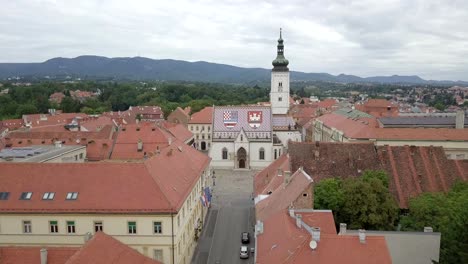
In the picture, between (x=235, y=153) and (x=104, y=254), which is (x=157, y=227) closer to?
(x=104, y=254)

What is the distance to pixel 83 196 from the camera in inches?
1352

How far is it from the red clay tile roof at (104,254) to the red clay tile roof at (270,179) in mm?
20712

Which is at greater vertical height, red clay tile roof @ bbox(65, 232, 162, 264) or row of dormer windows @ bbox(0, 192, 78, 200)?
row of dormer windows @ bbox(0, 192, 78, 200)

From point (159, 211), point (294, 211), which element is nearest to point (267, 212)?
point (294, 211)

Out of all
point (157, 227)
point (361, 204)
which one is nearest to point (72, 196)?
point (157, 227)

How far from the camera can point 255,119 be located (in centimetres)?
8769

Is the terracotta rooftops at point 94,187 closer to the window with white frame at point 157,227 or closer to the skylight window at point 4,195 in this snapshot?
the skylight window at point 4,195

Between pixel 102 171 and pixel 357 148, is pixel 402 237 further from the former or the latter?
pixel 102 171

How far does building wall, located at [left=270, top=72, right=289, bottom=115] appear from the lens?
4318 inches

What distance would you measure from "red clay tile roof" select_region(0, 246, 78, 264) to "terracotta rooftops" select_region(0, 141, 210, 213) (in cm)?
772

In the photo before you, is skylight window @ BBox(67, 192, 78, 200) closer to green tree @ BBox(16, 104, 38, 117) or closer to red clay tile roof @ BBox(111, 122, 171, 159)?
red clay tile roof @ BBox(111, 122, 171, 159)

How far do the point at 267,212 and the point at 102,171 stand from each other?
45.6ft

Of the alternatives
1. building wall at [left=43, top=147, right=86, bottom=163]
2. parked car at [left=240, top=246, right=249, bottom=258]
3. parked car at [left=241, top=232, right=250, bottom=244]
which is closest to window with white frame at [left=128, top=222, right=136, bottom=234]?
parked car at [left=240, top=246, right=249, bottom=258]

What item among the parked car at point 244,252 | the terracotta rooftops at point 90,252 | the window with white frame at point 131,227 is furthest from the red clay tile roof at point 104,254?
the parked car at point 244,252
